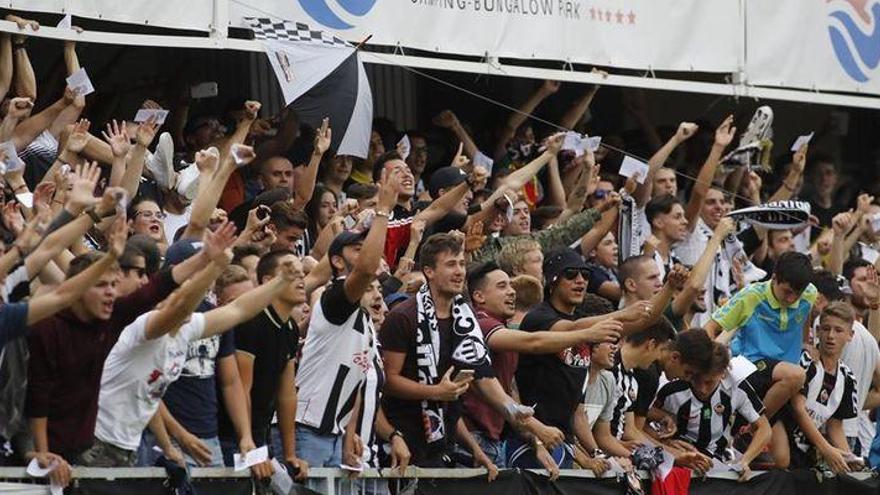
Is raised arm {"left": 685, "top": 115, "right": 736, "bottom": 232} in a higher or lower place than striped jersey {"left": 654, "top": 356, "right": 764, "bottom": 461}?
higher

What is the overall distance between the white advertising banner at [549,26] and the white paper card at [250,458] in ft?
13.8

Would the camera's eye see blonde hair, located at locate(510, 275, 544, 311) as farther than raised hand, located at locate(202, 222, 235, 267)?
Yes

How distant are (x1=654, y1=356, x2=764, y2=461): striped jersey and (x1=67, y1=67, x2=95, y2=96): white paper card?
3901mm

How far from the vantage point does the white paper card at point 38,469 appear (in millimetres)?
9312

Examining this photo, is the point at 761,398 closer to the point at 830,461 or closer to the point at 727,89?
the point at 830,461

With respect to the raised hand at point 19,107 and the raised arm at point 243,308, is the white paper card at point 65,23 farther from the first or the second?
the raised arm at point 243,308

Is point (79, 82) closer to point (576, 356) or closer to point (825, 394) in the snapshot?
point (576, 356)

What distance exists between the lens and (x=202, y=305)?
34.7 feet

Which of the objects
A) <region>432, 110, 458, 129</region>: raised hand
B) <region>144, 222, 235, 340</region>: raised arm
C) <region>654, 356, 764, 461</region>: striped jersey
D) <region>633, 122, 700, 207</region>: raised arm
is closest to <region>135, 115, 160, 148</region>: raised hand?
<region>144, 222, 235, 340</region>: raised arm

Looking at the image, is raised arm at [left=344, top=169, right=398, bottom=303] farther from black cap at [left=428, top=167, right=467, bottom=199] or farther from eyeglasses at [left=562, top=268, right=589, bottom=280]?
black cap at [left=428, top=167, right=467, bottom=199]

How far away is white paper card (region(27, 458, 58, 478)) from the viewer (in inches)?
367

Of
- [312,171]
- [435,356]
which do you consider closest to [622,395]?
[435,356]

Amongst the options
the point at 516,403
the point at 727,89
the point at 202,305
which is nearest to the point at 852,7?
the point at 727,89

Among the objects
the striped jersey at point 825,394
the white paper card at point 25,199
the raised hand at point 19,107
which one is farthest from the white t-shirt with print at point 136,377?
the striped jersey at point 825,394
